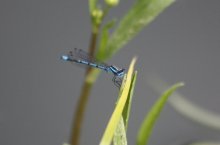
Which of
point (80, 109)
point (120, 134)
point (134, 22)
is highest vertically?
point (134, 22)

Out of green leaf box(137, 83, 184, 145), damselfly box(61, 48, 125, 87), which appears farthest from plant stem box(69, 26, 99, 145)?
green leaf box(137, 83, 184, 145)

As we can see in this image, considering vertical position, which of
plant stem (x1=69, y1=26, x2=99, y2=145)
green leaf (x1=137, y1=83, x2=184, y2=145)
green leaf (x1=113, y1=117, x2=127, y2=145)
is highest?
plant stem (x1=69, y1=26, x2=99, y2=145)

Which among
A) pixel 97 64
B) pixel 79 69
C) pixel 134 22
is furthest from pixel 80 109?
pixel 79 69

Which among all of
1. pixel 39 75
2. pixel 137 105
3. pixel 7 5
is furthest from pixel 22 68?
pixel 137 105

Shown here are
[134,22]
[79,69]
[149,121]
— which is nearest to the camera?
[149,121]

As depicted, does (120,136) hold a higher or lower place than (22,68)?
lower

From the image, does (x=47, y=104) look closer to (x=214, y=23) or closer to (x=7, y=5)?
(x=7, y=5)

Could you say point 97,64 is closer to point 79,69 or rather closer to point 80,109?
point 80,109

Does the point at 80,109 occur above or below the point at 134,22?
below

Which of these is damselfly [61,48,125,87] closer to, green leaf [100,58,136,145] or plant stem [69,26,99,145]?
plant stem [69,26,99,145]
